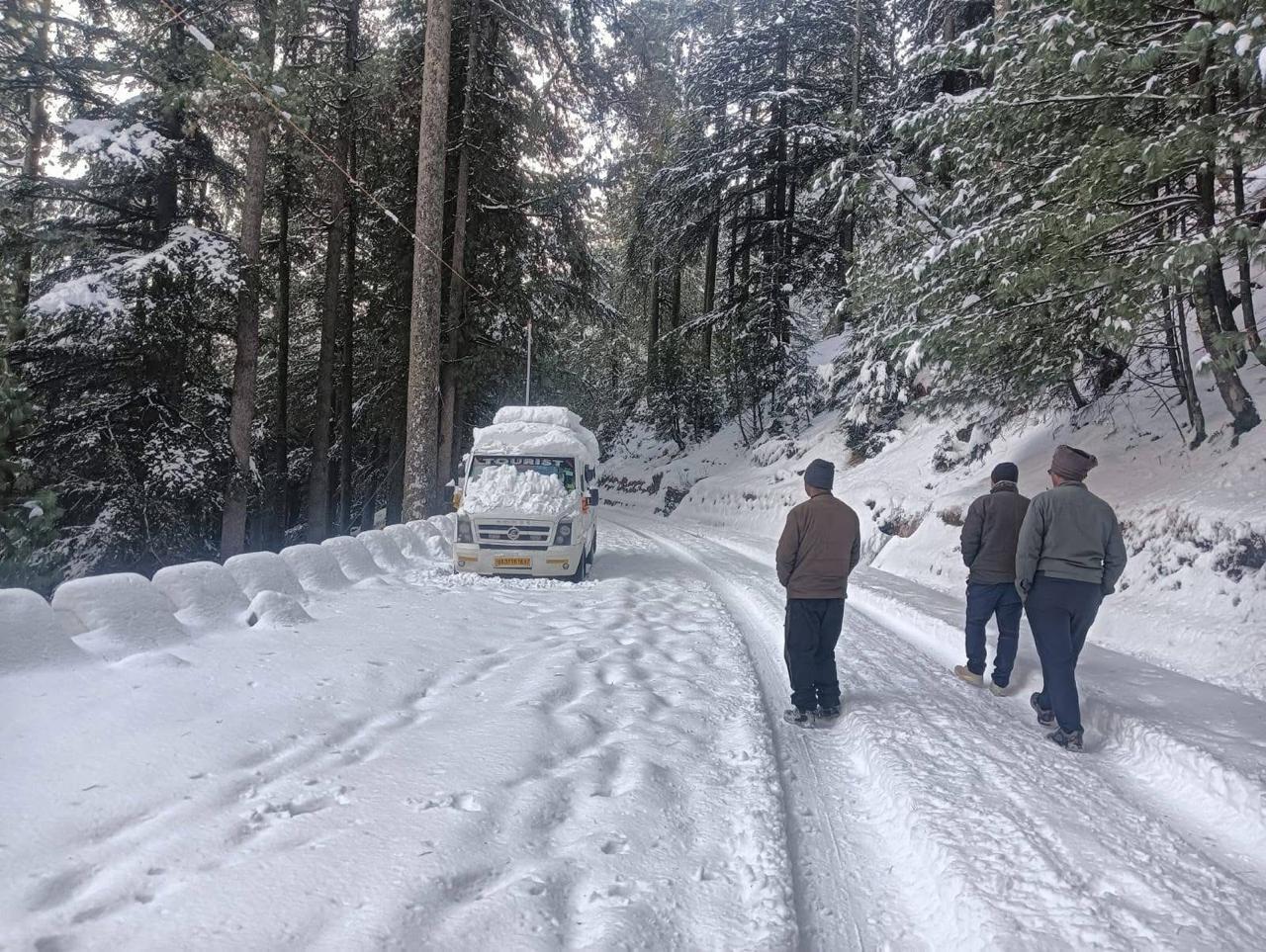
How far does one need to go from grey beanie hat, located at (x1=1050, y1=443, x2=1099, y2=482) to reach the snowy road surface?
5.79 ft

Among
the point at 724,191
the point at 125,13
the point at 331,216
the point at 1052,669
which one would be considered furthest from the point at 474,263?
the point at 1052,669

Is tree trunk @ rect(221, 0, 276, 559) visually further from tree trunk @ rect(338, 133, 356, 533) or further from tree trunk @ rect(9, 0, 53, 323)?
tree trunk @ rect(338, 133, 356, 533)

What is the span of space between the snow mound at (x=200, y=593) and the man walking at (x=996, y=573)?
20.7 feet

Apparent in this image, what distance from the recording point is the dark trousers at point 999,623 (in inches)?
227

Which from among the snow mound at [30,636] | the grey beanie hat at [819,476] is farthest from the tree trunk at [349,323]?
the grey beanie hat at [819,476]

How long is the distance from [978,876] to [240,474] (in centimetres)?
1451

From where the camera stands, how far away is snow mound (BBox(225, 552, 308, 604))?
659 centimetres

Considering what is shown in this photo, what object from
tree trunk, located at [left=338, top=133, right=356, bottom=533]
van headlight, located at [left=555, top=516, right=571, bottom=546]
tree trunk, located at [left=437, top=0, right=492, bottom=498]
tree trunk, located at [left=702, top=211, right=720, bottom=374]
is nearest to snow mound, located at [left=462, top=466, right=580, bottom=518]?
van headlight, located at [left=555, top=516, right=571, bottom=546]

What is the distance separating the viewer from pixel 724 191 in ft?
89.9

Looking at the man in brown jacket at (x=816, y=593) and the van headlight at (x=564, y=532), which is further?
the van headlight at (x=564, y=532)

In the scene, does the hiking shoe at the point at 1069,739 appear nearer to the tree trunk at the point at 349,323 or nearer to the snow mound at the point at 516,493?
the snow mound at the point at 516,493

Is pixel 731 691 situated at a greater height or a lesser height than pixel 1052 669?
lesser

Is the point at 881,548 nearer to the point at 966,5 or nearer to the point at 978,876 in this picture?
the point at 978,876

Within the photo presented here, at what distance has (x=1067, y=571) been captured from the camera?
4.78 meters
